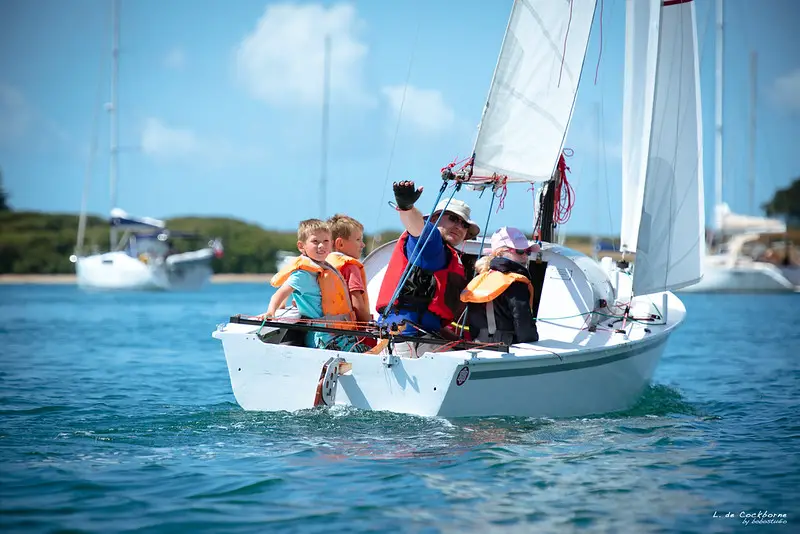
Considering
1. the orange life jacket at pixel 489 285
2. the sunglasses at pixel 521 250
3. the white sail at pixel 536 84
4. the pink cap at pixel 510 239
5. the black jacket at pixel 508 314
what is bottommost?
the black jacket at pixel 508 314

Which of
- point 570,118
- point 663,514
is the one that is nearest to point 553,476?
point 663,514

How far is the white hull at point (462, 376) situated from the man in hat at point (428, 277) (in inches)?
25.8

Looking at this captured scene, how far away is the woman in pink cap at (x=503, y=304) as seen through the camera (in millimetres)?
7961

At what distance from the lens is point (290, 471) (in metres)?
6.32

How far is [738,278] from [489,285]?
45.4 meters

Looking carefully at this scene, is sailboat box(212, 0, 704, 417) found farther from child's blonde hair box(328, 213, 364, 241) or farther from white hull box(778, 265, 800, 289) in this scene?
white hull box(778, 265, 800, 289)

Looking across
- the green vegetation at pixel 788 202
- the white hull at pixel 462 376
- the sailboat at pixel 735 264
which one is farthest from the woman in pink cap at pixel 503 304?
the green vegetation at pixel 788 202

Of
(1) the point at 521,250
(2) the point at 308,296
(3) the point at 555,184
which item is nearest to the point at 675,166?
(3) the point at 555,184

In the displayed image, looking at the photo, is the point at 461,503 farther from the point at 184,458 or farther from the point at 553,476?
the point at 184,458

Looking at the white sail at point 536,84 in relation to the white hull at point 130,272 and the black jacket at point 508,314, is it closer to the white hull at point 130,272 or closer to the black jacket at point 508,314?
the black jacket at point 508,314

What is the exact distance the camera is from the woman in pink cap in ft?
26.1

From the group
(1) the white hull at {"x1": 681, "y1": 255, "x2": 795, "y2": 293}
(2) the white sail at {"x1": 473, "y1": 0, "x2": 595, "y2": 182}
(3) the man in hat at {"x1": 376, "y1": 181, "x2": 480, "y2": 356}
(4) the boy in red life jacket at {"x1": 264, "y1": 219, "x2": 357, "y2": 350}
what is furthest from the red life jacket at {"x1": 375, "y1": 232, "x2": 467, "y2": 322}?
(1) the white hull at {"x1": 681, "y1": 255, "x2": 795, "y2": 293}

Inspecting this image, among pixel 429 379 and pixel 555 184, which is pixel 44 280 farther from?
pixel 429 379

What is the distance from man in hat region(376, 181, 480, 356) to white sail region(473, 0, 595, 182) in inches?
56.1
